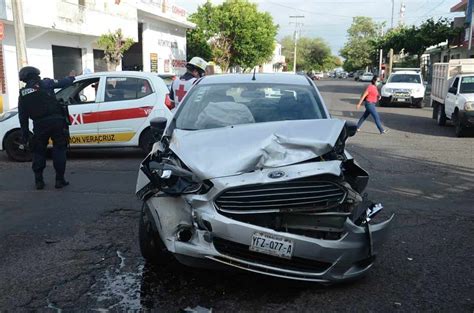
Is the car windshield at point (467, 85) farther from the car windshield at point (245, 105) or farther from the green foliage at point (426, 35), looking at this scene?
the green foliage at point (426, 35)

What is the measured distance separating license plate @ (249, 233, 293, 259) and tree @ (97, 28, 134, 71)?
2283 centimetres

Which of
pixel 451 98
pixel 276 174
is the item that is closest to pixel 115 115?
pixel 276 174

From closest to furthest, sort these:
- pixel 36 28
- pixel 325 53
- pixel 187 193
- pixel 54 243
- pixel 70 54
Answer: pixel 187 193, pixel 54 243, pixel 36 28, pixel 70 54, pixel 325 53

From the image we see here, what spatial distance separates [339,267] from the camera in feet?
12.3

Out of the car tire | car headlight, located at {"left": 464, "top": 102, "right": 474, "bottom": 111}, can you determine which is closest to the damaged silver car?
car headlight, located at {"left": 464, "top": 102, "right": 474, "bottom": 111}

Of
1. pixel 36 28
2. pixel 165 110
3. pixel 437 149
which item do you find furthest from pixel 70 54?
pixel 437 149

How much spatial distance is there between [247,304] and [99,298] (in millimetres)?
1137

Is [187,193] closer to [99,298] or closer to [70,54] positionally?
[99,298]

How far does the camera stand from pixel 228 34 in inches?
1735

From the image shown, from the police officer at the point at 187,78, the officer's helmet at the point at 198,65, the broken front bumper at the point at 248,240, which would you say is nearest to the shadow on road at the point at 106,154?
the police officer at the point at 187,78

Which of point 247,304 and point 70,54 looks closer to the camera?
point 247,304

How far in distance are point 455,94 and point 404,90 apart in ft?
33.1

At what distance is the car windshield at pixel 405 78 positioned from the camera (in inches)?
1006

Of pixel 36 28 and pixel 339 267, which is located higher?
pixel 36 28
